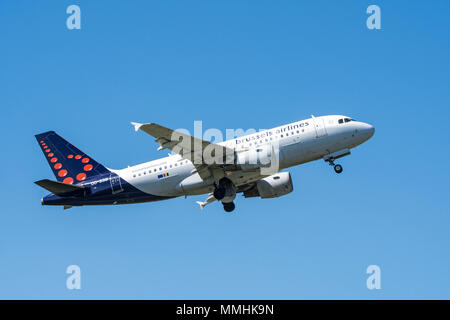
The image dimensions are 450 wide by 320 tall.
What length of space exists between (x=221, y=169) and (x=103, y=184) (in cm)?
870

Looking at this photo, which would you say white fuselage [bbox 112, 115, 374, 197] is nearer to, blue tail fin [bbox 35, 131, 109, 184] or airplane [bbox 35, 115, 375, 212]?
airplane [bbox 35, 115, 375, 212]

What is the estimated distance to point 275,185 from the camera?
50500 mm

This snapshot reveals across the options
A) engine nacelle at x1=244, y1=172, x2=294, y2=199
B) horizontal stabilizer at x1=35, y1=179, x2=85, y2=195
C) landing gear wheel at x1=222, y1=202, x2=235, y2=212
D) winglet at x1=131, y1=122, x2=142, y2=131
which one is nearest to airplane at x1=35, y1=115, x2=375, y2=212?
horizontal stabilizer at x1=35, y1=179, x2=85, y2=195

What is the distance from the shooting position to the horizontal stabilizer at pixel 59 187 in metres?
45.9

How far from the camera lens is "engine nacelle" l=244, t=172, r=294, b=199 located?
50.5m

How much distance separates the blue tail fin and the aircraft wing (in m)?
7.66

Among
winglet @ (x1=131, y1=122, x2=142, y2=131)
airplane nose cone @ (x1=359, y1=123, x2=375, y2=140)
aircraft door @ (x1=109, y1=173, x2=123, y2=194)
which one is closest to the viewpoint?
winglet @ (x1=131, y1=122, x2=142, y2=131)

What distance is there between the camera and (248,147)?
46.1m

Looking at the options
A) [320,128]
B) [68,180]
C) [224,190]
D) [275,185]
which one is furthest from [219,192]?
[68,180]

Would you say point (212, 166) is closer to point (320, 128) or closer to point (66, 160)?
point (320, 128)

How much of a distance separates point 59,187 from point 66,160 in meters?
3.74

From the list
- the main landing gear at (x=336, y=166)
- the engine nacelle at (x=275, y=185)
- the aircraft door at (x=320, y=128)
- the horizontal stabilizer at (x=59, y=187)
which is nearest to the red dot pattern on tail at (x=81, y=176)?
the horizontal stabilizer at (x=59, y=187)

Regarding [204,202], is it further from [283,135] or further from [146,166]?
[283,135]

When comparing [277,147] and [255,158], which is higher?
[277,147]
